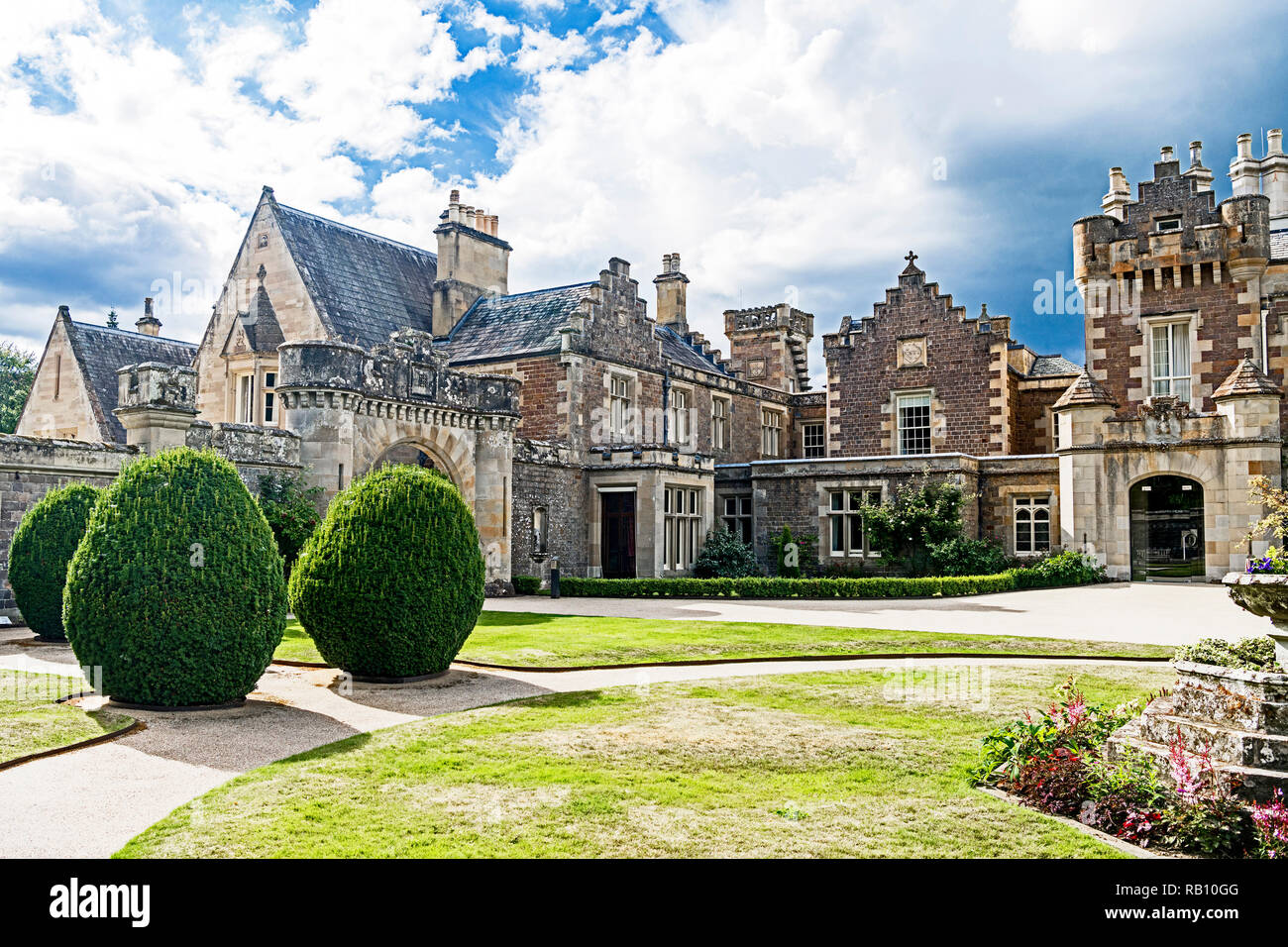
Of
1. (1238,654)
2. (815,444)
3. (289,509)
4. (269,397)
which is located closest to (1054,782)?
(1238,654)

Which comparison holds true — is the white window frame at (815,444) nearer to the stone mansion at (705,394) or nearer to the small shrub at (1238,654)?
the stone mansion at (705,394)

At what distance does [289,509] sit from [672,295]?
24797 millimetres

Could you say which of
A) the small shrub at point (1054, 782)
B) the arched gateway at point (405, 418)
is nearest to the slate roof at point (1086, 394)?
the arched gateway at point (405, 418)

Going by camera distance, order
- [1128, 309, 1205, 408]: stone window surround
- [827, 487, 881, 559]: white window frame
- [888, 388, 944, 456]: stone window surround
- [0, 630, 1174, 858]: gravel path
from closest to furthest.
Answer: [0, 630, 1174, 858]: gravel path, [1128, 309, 1205, 408]: stone window surround, [827, 487, 881, 559]: white window frame, [888, 388, 944, 456]: stone window surround

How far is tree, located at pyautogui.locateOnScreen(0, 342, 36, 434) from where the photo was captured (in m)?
45.9

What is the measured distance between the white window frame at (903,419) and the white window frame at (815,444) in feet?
20.5

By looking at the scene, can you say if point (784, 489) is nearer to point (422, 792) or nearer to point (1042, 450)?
point (1042, 450)

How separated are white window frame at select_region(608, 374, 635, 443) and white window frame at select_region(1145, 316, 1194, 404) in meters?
16.5

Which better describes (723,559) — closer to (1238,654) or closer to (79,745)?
(79,745)

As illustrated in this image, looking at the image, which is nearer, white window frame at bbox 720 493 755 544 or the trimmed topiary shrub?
the trimmed topiary shrub

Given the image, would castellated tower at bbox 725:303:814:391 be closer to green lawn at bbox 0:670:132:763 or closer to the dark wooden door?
the dark wooden door

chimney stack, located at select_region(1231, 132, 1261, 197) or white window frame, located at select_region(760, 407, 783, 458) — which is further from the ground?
chimney stack, located at select_region(1231, 132, 1261, 197)

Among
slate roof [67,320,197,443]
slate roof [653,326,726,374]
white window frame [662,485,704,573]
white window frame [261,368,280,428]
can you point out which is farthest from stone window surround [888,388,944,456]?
slate roof [67,320,197,443]
